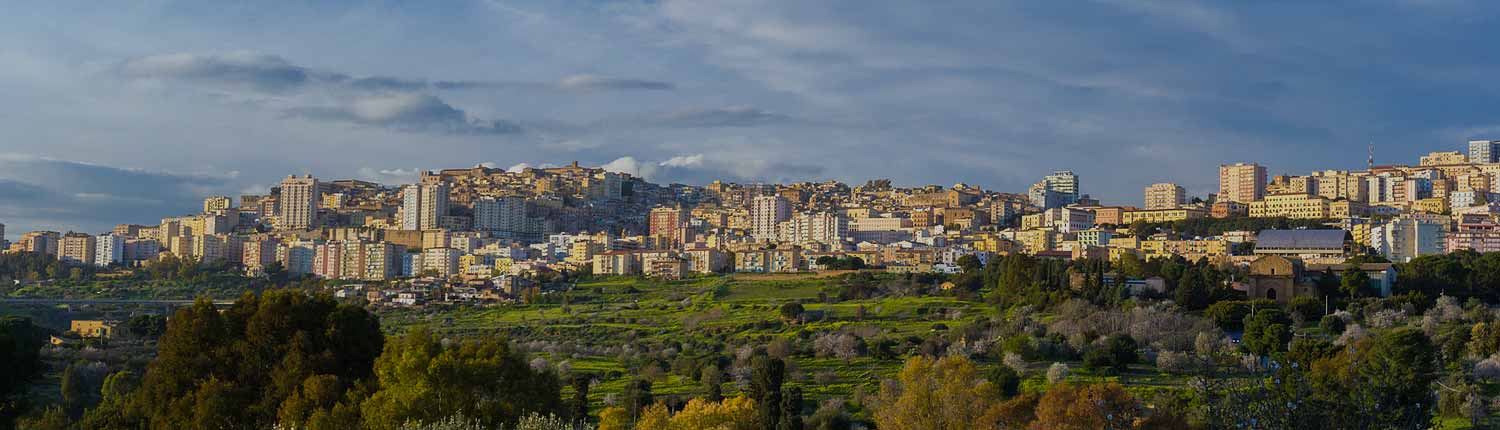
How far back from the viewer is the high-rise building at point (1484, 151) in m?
112

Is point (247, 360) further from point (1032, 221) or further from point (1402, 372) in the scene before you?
point (1032, 221)

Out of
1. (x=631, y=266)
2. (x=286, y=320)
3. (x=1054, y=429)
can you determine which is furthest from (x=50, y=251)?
(x=1054, y=429)

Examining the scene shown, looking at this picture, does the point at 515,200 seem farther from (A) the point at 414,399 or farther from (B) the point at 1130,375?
(A) the point at 414,399

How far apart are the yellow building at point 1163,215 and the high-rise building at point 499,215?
153ft

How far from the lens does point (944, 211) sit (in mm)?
102938

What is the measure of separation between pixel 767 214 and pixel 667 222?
8.45 m

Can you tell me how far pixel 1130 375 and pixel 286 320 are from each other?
1891 cm

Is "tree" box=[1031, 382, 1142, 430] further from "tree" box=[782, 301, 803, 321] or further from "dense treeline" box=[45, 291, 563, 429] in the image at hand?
"tree" box=[782, 301, 803, 321]

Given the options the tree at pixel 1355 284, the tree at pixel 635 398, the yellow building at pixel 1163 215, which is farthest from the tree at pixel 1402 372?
the yellow building at pixel 1163 215

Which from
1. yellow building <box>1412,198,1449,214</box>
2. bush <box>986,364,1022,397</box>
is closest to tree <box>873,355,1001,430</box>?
bush <box>986,364,1022,397</box>

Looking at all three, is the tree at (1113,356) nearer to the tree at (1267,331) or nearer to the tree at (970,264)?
the tree at (1267,331)

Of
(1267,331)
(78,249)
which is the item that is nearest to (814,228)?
(78,249)

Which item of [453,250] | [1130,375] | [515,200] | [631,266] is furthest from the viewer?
[515,200]

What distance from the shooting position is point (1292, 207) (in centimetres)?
8438
